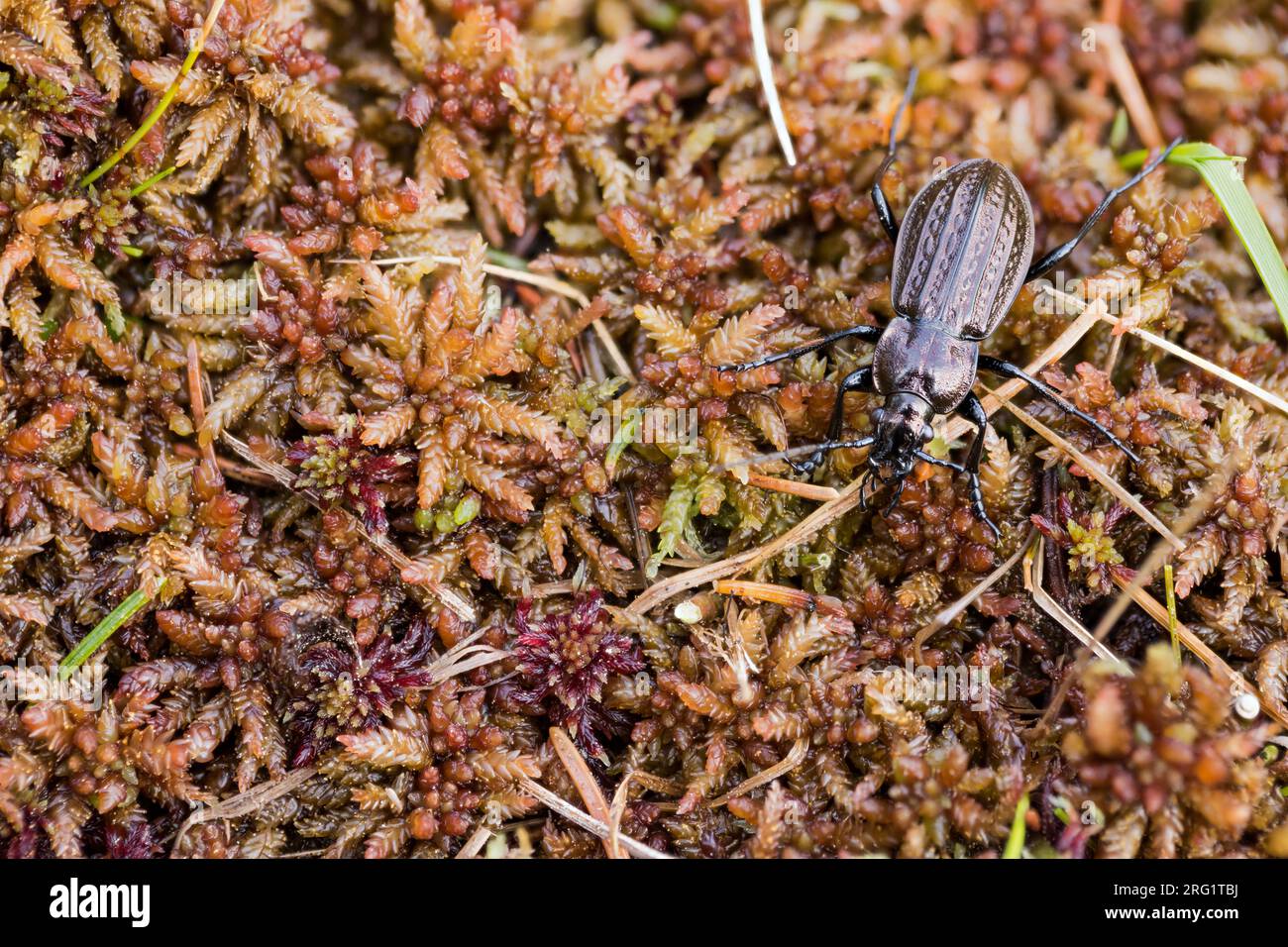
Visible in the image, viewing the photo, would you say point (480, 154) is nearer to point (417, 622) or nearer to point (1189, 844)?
point (417, 622)

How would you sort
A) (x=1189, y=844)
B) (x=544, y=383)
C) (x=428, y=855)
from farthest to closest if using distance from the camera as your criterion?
(x=544, y=383), (x=428, y=855), (x=1189, y=844)

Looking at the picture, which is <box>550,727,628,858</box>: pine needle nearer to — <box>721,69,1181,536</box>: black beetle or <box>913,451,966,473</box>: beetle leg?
<box>721,69,1181,536</box>: black beetle

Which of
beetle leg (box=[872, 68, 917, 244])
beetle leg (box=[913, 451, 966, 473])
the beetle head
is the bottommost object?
beetle leg (box=[913, 451, 966, 473])

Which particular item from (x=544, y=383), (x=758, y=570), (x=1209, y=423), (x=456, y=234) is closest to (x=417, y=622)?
(x=544, y=383)

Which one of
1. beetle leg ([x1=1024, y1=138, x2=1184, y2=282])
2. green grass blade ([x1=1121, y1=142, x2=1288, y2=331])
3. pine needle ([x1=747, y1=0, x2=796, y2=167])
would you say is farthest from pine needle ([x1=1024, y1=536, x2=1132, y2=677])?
pine needle ([x1=747, y1=0, x2=796, y2=167])

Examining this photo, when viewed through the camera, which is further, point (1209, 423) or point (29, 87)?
point (1209, 423)

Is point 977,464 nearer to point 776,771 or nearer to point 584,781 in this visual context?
point 776,771
